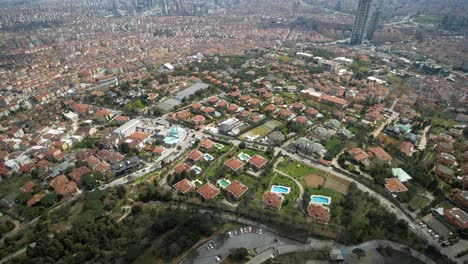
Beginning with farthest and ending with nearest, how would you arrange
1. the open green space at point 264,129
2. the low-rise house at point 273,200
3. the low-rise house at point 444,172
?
1. the open green space at point 264,129
2. the low-rise house at point 444,172
3. the low-rise house at point 273,200

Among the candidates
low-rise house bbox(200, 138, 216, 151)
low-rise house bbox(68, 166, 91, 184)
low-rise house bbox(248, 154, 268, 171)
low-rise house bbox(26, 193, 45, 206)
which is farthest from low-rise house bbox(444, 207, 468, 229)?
low-rise house bbox(26, 193, 45, 206)

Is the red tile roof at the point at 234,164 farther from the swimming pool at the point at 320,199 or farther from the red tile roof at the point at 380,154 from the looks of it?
the red tile roof at the point at 380,154

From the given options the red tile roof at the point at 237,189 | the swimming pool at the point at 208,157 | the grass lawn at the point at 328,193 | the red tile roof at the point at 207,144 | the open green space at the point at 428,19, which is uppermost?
the open green space at the point at 428,19

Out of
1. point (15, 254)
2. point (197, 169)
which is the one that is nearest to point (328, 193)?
point (197, 169)

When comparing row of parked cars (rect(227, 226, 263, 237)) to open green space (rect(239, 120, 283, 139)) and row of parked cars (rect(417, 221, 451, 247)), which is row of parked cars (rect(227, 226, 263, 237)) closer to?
row of parked cars (rect(417, 221, 451, 247))

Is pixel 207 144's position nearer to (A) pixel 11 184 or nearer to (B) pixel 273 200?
(B) pixel 273 200

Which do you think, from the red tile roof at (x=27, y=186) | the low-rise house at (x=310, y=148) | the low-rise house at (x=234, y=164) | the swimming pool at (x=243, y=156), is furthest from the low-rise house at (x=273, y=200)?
the red tile roof at (x=27, y=186)

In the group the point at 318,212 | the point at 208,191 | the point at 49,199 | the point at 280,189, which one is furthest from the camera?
the point at 280,189
